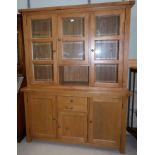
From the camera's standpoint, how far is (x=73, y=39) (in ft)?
6.45

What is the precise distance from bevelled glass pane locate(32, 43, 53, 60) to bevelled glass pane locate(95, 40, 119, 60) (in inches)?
25.9

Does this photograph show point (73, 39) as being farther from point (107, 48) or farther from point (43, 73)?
point (43, 73)

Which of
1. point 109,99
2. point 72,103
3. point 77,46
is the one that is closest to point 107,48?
point 77,46

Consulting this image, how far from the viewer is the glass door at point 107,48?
1.85m

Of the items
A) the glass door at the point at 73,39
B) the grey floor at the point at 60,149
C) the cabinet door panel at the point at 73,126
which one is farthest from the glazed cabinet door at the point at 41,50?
the grey floor at the point at 60,149

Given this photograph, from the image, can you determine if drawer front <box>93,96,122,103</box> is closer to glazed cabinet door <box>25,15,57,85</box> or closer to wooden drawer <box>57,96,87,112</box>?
wooden drawer <box>57,96,87,112</box>

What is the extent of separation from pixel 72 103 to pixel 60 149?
28.4 inches

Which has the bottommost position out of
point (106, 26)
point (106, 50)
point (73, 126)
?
point (73, 126)

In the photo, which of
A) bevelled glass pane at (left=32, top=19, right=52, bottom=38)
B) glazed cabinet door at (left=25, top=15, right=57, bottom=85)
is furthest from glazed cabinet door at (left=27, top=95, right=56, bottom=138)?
bevelled glass pane at (left=32, top=19, right=52, bottom=38)

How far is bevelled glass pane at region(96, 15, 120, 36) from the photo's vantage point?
1.89 metres
